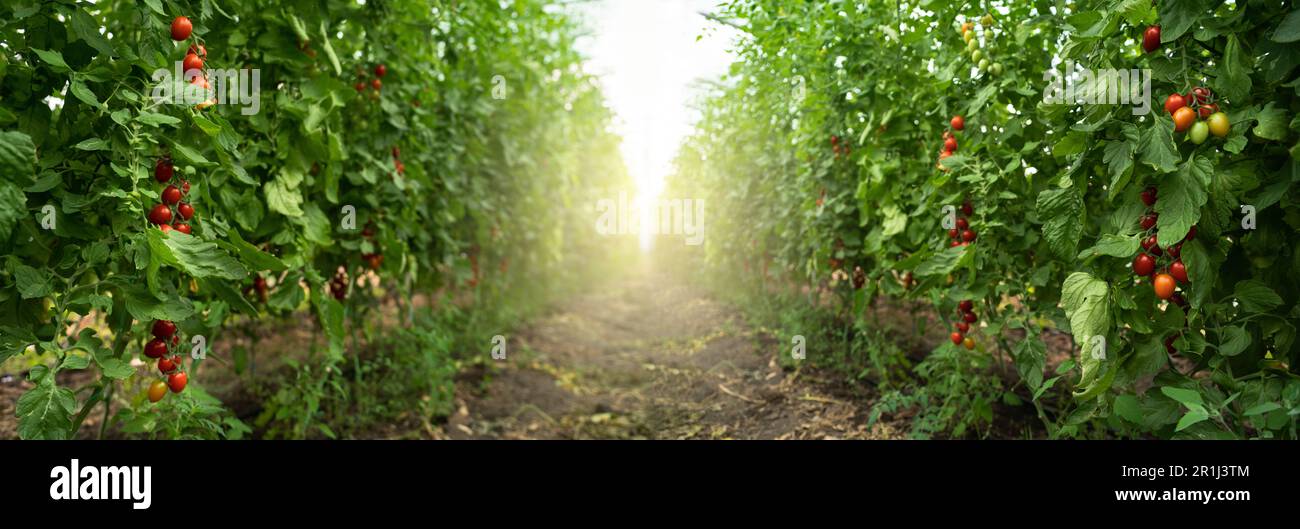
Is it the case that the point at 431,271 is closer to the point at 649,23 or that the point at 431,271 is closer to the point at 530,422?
the point at 530,422

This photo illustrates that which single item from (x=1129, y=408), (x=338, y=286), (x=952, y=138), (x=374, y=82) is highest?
(x=374, y=82)

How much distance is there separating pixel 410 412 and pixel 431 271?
808 millimetres

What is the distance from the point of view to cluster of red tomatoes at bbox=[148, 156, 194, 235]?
5.15 ft

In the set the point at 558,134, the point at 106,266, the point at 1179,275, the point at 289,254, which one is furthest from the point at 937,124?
the point at 558,134

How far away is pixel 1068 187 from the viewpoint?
1691mm

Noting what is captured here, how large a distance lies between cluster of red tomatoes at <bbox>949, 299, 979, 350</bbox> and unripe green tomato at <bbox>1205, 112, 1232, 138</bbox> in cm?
109

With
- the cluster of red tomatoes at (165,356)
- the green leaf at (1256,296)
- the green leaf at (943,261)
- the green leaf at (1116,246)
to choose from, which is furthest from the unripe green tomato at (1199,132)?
the cluster of red tomatoes at (165,356)

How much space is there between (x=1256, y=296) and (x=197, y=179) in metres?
2.46

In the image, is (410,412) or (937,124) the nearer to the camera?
(937,124)

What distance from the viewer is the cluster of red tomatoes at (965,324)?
242cm

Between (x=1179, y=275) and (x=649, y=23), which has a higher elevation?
(x=649, y=23)

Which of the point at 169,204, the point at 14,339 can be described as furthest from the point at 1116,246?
the point at 14,339

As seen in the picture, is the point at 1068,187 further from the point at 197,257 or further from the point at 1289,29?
the point at 197,257

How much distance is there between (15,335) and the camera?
4.69 ft
